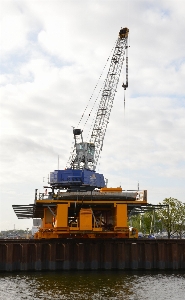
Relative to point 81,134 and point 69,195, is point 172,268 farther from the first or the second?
point 81,134

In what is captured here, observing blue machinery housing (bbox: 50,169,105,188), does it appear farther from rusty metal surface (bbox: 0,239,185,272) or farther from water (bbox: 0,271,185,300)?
water (bbox: 0,271,185,300)

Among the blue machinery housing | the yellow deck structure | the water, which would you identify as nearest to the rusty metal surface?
the water

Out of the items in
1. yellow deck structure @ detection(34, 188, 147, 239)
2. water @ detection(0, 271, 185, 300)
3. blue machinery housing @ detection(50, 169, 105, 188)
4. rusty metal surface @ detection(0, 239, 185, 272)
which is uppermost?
blue machinery housing @ detection(50, 169, 105, 188)

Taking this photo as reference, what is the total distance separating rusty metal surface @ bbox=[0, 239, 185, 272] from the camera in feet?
133

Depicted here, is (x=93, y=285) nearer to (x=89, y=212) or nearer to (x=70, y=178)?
(x=89, y=212)

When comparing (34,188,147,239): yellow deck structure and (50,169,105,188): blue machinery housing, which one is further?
(50,169,105,188): blue machinery housing

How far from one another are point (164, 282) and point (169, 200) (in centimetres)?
6335

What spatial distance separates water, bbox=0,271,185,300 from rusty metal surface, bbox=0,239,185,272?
110 cm

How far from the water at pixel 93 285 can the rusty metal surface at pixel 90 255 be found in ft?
3.62

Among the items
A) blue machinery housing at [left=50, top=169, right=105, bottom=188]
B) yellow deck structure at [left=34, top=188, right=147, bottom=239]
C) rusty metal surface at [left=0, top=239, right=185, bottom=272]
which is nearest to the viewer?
rusty metal surface at [left=0, top=239, right=185, bottom=272]

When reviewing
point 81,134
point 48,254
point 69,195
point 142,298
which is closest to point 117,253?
point 48,254

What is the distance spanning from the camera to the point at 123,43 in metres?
76.4

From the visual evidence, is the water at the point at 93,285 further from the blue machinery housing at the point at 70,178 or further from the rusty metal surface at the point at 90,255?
the blue machinery housing at the point at 70,178

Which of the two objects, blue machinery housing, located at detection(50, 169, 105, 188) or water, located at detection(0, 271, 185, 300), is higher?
blue machinery housing, located at detection(50, 169, 105, 188)
